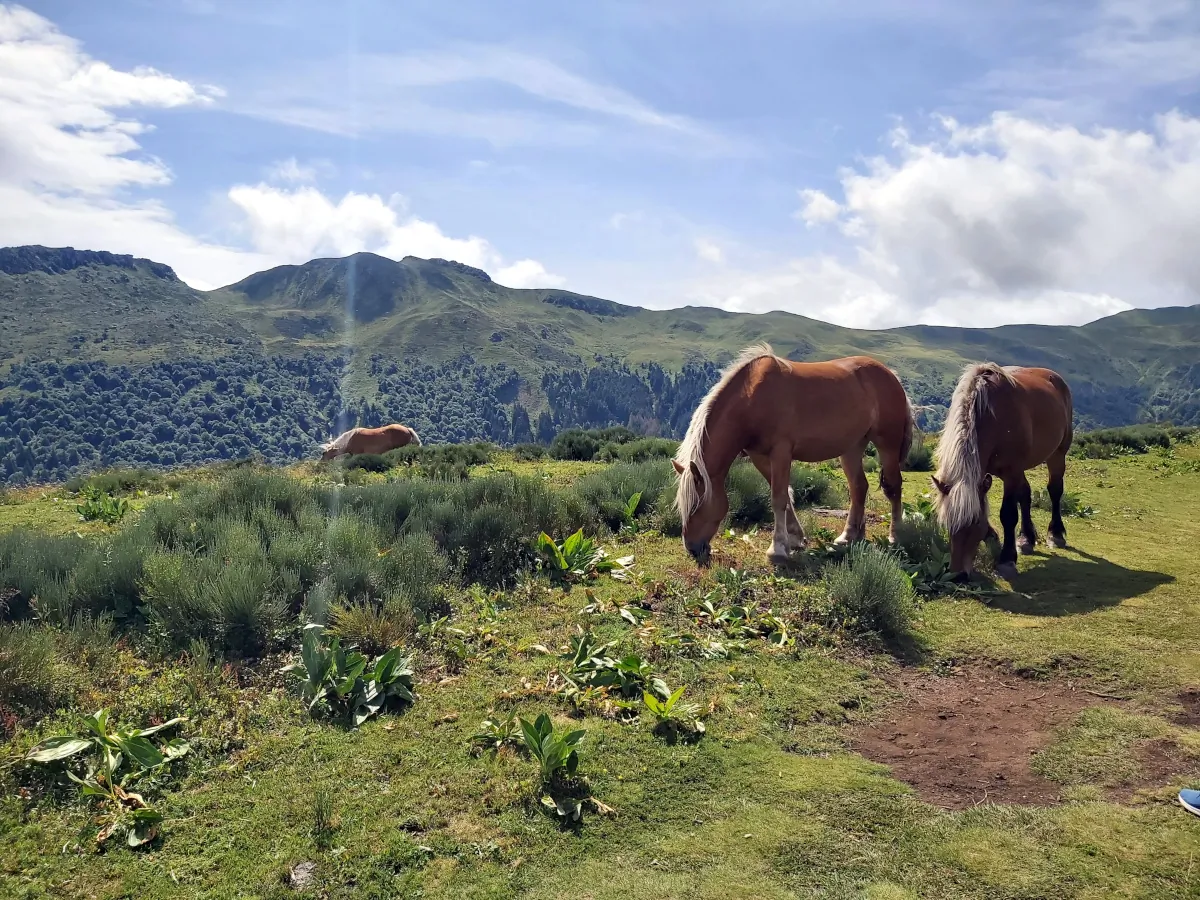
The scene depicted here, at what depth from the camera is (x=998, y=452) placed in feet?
26.4

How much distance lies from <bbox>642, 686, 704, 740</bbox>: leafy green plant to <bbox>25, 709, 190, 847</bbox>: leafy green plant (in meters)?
2.77

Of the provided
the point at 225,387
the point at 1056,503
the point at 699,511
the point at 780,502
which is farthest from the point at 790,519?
the point at 225,387

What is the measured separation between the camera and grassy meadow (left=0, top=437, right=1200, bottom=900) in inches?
131

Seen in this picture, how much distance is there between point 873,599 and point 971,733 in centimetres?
164

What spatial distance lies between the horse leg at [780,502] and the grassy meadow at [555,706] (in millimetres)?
275

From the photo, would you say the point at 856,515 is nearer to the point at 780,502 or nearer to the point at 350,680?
the point at 780,502

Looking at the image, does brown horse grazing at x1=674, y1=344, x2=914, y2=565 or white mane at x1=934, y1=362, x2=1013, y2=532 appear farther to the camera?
brown horse grazing at x1=674, y1=344, x2=914, y2=565

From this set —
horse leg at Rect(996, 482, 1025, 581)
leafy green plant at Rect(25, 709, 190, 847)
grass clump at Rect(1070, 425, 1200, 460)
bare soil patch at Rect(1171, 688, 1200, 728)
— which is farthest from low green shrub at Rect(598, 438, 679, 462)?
leafy green plant at Rect(25, 709, 190, 847)

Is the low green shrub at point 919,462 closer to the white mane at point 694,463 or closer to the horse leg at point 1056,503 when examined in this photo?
the horse leg at point 1056,503

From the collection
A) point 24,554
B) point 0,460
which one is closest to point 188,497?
point 24,554

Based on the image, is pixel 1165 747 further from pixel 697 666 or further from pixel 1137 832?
pixel 697 666

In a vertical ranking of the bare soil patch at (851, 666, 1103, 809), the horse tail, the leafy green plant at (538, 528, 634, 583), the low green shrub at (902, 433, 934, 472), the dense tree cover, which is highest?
the horse tail

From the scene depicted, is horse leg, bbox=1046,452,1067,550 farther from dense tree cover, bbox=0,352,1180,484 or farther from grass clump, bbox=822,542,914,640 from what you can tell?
dense tree cover, bbox=0,352,1180,484

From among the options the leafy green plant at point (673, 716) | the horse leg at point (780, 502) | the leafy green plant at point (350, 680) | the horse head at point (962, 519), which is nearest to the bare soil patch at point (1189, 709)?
the horse head at point (962, 519)
